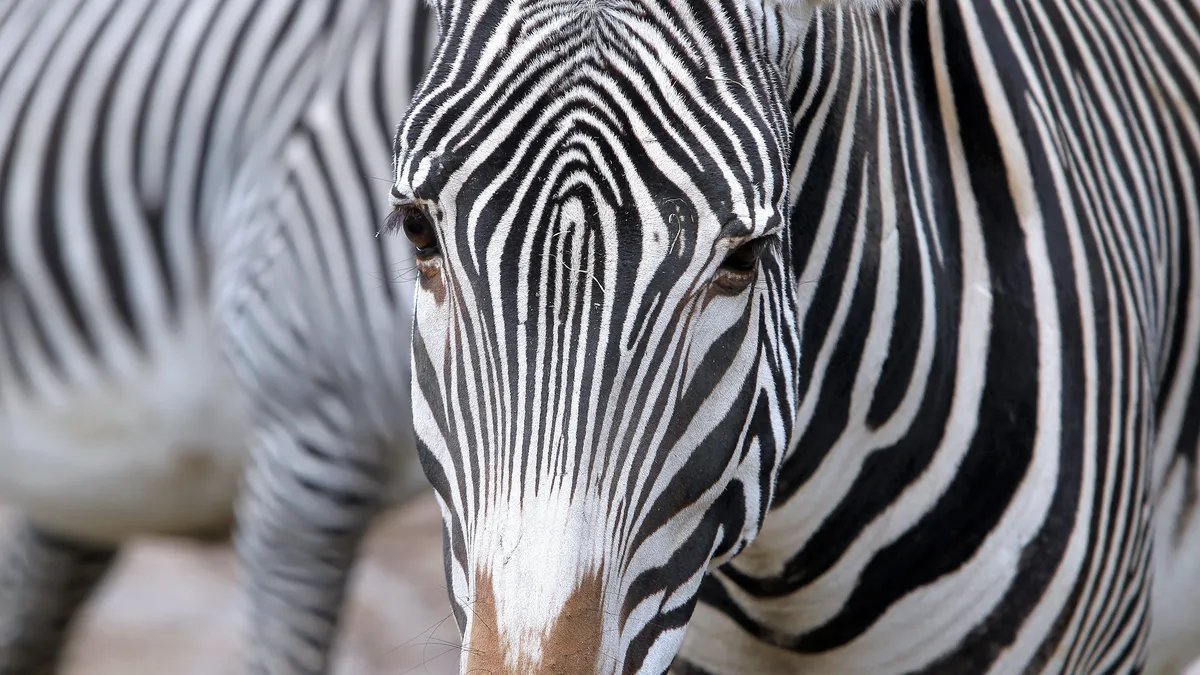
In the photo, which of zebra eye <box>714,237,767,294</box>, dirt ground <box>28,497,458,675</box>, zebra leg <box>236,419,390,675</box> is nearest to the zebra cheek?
zebra eye <box>714,237,767,294</box>

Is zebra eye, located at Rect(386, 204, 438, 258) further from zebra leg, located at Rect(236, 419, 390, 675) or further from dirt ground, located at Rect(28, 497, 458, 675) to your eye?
dirt ground, located at Rect(28, 497, 458, 675)

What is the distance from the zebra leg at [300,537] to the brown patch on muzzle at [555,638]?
2630 mm

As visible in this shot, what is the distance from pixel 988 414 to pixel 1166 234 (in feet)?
2.19

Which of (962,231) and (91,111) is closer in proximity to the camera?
(962,231)

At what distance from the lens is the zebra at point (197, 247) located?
156 inches

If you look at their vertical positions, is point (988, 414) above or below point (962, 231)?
below

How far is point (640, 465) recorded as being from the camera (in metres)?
1.53

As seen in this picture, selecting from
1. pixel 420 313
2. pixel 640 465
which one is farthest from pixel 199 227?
pixel 640 465

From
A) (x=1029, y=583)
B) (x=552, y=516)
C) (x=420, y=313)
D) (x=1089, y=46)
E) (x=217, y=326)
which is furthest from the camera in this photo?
(x=217, y=326)

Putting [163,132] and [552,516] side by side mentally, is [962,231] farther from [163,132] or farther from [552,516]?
[163,132]

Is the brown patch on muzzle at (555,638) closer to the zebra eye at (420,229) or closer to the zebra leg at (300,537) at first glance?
the zebra eye at (420,229)

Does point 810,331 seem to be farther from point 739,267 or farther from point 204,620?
point 204,620

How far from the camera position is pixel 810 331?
200 centimetres

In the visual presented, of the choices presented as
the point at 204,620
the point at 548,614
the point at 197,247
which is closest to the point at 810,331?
the point at 548,614
